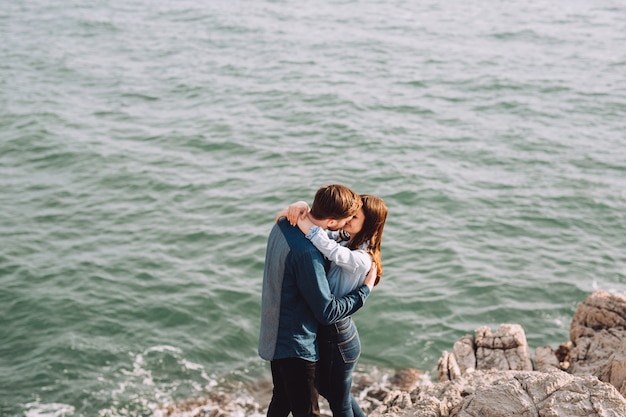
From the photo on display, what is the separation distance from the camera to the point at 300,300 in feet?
18.0

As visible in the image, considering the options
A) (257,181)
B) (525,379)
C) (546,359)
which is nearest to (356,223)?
(525,379)

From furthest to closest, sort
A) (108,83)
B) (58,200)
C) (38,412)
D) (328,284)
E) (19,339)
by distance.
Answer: (108,83) < (58,200) < (19,339) < (38,412) < (328,284)

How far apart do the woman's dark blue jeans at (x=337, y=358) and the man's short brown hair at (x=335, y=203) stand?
0.97 m

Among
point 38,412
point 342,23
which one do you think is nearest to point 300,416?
point 38,412

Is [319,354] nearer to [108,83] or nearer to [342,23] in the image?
[108,83]

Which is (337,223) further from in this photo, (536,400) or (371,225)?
(536,400)

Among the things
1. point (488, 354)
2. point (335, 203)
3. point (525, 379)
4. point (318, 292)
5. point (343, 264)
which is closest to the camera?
point (335, 203)

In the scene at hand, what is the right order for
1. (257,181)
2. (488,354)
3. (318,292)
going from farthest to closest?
(257,181) < (488,354) < (318,292)

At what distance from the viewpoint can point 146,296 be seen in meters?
12.3

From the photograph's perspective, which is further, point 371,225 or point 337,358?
point 337,358

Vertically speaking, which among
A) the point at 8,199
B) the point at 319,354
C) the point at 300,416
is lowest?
the point at 8,199

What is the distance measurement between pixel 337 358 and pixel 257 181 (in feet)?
35.3

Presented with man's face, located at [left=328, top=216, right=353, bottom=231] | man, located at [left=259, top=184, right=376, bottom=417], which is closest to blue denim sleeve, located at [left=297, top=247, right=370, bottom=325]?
man, located at [left=259, top=184, right=376, bottom=417]

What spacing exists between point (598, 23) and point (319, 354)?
1048 inches
